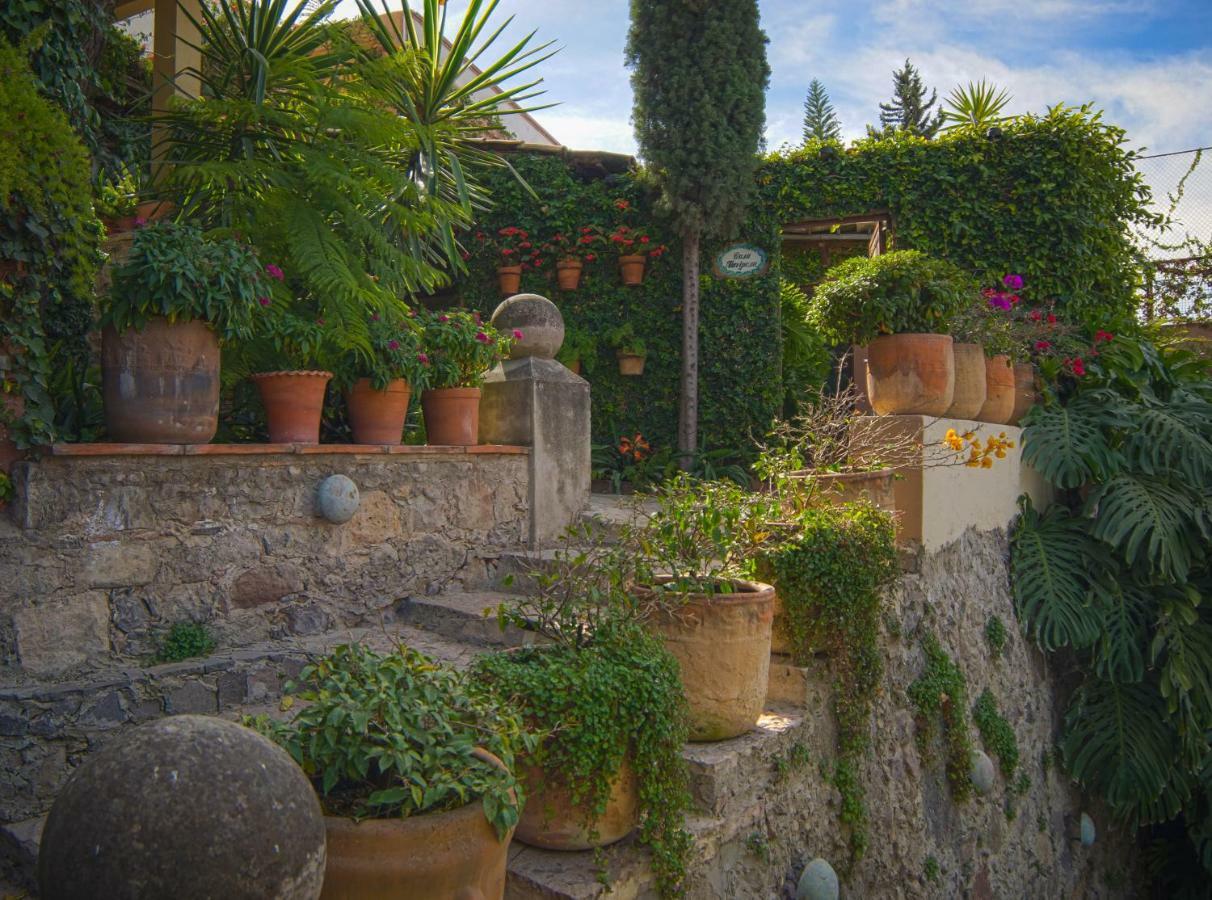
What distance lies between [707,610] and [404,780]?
137 cm

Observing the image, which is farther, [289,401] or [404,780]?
[289,401]

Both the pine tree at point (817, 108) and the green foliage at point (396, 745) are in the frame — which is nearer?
the green foliage at point (396, 745)

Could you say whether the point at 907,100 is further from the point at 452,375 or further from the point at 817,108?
the point at 452,375

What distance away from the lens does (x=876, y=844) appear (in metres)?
3.72

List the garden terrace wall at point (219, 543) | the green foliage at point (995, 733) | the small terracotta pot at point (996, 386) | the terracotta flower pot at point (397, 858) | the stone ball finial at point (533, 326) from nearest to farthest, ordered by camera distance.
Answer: the terracotta flower pot at point (397, 858) → the garden terrace wall at point (219, 543) → the green foliage at point (995, 733) → the stone ball finial at point (533, 326) → the small terracotta pot at point (996, 386)

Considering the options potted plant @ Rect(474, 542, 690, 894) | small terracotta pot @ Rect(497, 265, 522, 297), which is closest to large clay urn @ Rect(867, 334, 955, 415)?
potted plant @ Rect(474, 542, 690, 894)

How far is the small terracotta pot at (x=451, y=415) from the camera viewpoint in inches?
174

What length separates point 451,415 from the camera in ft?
14.5

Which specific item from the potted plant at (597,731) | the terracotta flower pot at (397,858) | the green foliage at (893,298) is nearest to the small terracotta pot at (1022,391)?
the green foliage at (893,298)

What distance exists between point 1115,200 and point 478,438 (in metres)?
6.05

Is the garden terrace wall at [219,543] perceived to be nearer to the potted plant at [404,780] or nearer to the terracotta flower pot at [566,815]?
the potted plant at [404,780]

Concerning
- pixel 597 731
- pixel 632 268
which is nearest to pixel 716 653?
pixel 597 731

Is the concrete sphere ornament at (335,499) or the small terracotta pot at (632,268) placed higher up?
the small terracotta pot at (632,268)

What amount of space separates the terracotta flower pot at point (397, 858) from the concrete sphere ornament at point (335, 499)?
1.97 metres
